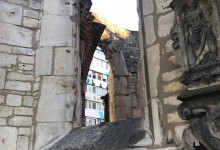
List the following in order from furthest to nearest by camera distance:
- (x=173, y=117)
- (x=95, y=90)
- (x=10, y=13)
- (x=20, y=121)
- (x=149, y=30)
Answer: (x=95, y=90)
(x=10, y=13)
(x=20, y=121)
(x=149, y=30)
(x=173, y=117)

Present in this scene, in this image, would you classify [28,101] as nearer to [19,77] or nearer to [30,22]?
[19,77]

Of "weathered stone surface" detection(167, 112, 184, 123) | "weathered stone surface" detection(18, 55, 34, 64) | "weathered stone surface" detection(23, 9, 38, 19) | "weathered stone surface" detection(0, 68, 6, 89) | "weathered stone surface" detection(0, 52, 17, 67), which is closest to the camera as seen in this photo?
"weathered stone surface" detection(167, 112, 184, 123)

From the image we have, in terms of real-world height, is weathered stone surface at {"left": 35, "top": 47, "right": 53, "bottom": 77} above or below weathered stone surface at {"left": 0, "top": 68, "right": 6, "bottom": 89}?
above

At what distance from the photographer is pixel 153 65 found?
303 centimetres

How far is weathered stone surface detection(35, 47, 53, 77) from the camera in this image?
Result: 4.08 metres

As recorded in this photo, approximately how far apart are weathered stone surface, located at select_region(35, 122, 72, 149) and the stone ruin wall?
139cm

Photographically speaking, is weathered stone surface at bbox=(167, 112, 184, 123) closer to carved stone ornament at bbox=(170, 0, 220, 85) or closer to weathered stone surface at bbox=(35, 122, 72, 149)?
carved stone ornament at bbox=(170, 0, 220, 85)

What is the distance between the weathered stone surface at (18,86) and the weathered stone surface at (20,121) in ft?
1.33

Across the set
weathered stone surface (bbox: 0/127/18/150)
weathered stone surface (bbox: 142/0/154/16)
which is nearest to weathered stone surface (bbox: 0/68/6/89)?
weathered stone surface (bbox: 0/127/18/150)

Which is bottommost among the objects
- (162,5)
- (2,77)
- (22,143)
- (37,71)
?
(22,143)

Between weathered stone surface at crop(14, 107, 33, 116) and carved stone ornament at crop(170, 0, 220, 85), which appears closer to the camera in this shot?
carved stone ornament at crop(170, 0, 220, 85)

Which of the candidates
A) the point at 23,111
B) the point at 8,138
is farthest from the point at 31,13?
the point at 8,138

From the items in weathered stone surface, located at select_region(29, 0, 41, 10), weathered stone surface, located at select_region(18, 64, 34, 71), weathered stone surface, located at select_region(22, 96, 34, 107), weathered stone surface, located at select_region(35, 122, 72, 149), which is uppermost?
weathered stone surface, located at select_region(29, 0, 41, 10)

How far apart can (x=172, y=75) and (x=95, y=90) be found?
92.4 ft
